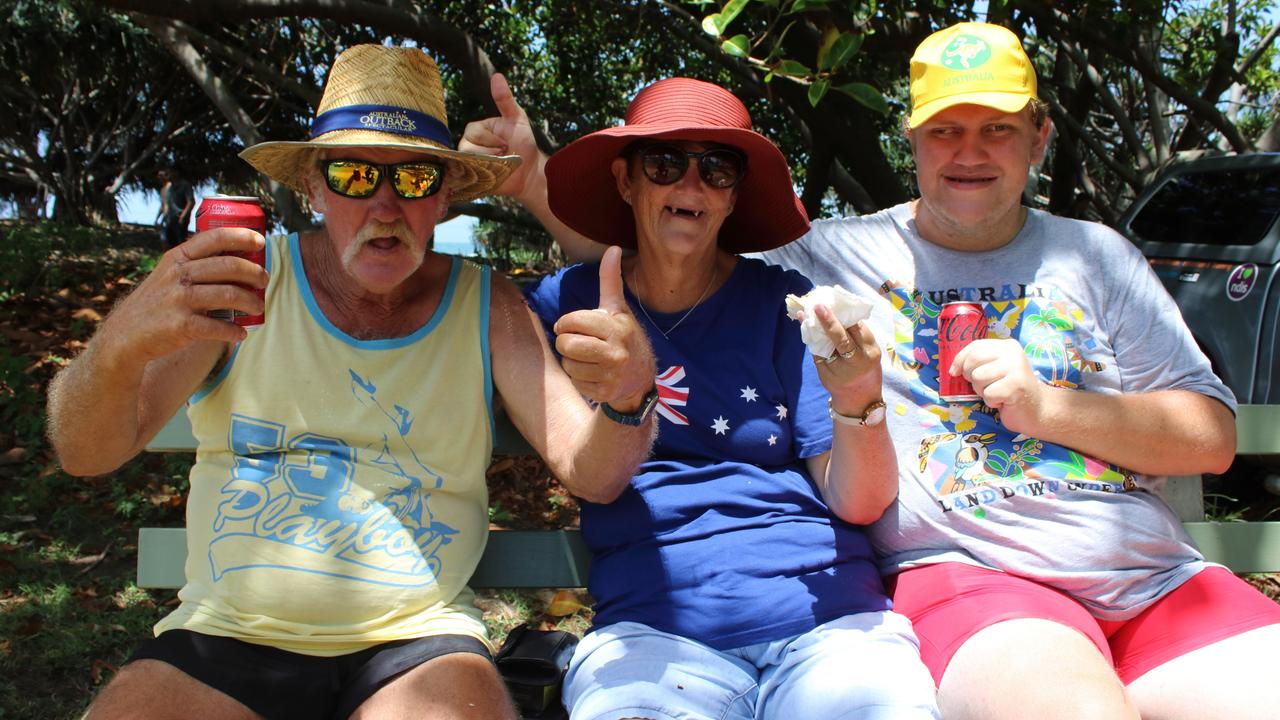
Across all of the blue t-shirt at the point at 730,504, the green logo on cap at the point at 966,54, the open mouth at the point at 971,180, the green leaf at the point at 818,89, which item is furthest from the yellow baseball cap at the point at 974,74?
the green leaf at the point at 818,89

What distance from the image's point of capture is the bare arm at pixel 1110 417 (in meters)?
2.24

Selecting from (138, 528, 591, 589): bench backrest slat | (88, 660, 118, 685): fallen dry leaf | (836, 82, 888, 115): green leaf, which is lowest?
(88, 660, 118, 685): fallen dry leaf

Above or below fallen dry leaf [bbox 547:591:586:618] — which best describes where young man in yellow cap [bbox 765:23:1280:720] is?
above

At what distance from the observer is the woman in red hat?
2.06 meters

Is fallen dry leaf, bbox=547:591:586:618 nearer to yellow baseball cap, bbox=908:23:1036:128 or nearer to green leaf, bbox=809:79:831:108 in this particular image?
green leaf, bbox=809:79:831:108

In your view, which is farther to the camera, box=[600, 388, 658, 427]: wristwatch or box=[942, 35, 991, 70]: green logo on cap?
box=[942, 35, 991, 70]: green logo on cap

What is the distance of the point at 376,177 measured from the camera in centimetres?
229

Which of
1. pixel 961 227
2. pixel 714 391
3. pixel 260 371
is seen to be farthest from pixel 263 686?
pixel 961 227

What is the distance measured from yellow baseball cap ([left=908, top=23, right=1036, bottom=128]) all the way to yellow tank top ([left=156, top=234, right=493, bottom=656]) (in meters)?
1.29

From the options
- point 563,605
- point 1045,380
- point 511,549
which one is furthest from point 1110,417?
point 563,605

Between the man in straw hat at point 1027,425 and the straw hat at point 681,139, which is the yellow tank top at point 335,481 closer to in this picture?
the straw hat at point 681,139

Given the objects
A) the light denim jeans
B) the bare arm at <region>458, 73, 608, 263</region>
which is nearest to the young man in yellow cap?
the light denim jeans

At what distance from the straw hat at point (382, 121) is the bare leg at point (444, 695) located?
1189 mm

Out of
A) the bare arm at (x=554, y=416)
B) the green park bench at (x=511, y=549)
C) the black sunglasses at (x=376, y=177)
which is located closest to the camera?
the bare arm at (x=554, y=416)
